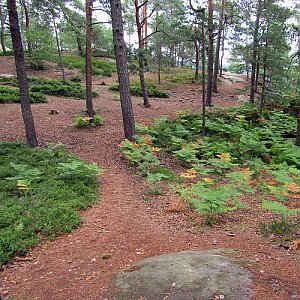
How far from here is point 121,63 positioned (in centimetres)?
942

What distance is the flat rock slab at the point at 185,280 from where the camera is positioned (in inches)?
101

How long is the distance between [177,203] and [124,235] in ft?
4.58

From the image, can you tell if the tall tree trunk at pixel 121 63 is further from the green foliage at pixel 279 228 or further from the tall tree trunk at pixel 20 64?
the green foliage at pixel 279 228

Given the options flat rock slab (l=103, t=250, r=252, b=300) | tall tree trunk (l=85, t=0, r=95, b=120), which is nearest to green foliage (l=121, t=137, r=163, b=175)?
tall tree trunk (l=85, t=0, r=95, b=120)

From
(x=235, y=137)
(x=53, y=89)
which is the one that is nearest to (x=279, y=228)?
(x=235, y=137)

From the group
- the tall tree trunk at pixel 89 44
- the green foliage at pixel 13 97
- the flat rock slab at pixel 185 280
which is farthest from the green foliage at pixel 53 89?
the flat rock slab at pixel 185 280

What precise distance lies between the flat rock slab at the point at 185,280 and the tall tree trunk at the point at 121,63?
679 centimetres

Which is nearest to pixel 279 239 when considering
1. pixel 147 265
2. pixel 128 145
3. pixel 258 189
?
pixel 147 265

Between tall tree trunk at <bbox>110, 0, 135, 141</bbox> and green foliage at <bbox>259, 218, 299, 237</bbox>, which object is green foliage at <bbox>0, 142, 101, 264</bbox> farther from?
green foliage at <bbox>259, 218, 299, 237</bbox>

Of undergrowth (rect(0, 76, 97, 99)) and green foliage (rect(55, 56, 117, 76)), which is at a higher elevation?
green foliage (rect(55, 56, 117, 76))

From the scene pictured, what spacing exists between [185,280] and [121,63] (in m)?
7.96

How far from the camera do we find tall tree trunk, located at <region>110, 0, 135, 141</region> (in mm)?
9008

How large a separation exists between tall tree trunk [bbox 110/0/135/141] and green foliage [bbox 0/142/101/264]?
7.96ft

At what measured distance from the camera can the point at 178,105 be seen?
59.8 ft
